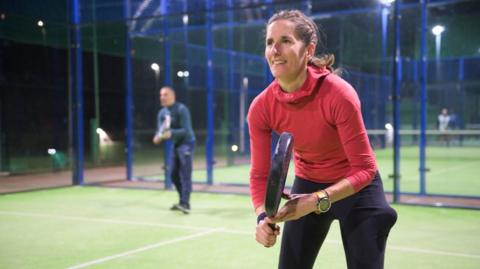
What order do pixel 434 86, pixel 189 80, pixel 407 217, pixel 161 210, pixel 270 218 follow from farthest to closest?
pixel 434 86, pixel 189 80, pixel 161 210, pixel 407 217, pixel 270 218

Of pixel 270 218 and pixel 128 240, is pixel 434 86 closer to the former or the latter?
pixel 128 240

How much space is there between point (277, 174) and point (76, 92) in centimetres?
1096

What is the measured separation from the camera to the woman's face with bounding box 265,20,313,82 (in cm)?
259

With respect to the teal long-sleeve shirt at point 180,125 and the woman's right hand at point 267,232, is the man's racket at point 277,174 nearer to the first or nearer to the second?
the woman's right hand at point 267,232

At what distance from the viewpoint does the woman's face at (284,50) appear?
2590 mm

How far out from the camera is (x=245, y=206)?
30.9ft

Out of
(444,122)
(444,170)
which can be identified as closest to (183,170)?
(444,170)

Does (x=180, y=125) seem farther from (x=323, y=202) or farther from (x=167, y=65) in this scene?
(x=323, y=202)

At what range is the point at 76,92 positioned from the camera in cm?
1253

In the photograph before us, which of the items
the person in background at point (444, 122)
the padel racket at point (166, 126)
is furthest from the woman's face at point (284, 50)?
the person in background at point (444, 122)

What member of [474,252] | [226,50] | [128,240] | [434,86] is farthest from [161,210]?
[434,86]

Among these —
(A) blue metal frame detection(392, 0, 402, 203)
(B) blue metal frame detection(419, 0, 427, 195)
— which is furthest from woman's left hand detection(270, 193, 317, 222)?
(B) blue metal frame detection(419, 0, 427, 195)

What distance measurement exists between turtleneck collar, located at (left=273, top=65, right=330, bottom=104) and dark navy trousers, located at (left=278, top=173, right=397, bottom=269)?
536 mm

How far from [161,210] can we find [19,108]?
566 centimetres
